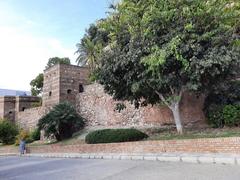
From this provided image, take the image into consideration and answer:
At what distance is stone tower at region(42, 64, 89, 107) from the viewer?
3084 cm

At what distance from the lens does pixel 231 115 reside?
15547mm

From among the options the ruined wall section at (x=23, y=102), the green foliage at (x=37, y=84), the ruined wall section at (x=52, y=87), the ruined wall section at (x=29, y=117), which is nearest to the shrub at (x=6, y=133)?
the ruined wall section at (x=29, y=117)

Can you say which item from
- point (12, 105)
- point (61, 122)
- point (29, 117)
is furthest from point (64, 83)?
point (12, 105)

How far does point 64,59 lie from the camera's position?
5397 cm

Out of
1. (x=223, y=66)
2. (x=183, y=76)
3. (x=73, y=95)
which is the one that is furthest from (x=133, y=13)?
(x=73, y=95)

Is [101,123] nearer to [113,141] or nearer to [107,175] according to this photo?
[113,141]

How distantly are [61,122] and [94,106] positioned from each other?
3.18m

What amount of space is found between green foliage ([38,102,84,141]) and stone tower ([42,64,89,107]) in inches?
149

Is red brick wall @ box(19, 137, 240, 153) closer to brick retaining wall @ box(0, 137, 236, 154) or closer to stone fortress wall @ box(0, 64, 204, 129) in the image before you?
brick retaining wall @ box(0, 137, 236, 154)

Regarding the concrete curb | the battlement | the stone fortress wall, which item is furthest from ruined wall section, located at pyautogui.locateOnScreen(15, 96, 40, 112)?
the concrete curb

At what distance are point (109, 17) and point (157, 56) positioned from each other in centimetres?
493

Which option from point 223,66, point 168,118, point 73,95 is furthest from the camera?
point 73,95

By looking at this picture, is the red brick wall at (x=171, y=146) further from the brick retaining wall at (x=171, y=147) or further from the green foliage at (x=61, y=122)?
the green foliage at (x=61, y=122)

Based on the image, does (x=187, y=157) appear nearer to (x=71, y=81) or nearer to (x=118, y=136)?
(x=118, y=136)
